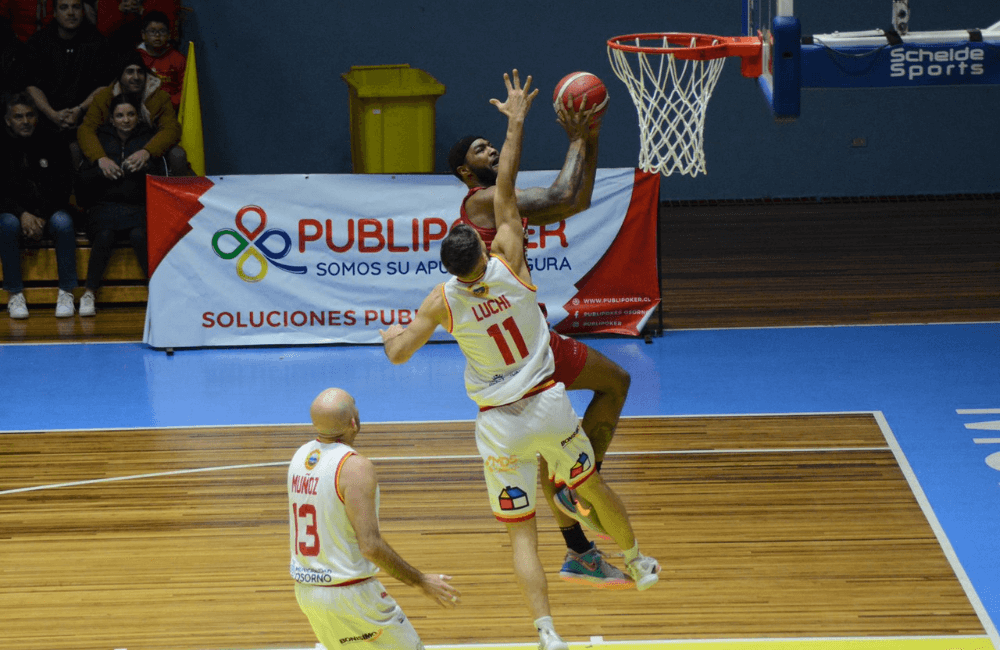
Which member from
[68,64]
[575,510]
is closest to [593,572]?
[575,510]

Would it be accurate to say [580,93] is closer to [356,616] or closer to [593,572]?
A: [593,572]

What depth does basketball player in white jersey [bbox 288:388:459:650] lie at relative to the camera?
4559 millimetres

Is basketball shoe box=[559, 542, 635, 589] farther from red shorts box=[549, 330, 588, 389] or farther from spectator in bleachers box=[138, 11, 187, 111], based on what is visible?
spectator in bleachers box=[138, 11, 187, 111]

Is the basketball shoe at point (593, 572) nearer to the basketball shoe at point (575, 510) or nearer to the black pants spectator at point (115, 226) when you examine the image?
the basketball shoe at point (575, 510)

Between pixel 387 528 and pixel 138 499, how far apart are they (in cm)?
174

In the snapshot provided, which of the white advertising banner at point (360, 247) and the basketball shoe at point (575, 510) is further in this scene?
the white advertising banner at point (360, 247)

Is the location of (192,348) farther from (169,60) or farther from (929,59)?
(929,59)

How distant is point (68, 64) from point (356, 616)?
373 inches

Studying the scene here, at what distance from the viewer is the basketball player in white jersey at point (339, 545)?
456 cm

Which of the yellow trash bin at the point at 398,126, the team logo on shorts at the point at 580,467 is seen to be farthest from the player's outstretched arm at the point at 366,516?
the yellow trash bin at the point at 398,126

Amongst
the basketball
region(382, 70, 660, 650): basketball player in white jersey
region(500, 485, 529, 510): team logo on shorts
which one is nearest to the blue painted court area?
region(382, 70, 660, 650): basketball player in white jersey

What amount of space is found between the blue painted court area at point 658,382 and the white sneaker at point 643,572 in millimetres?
2622

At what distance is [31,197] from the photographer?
1163 centimetres

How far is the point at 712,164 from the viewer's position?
16.5 meters
